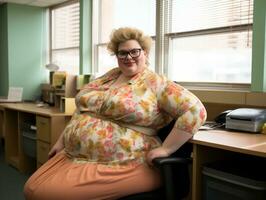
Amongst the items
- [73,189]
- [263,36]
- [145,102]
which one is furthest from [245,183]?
[263,36]

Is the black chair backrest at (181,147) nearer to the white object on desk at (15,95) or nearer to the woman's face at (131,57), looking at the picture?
the woman's face at (131,57)

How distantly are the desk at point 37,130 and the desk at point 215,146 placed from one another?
66.6 inches

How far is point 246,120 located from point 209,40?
1163 mm

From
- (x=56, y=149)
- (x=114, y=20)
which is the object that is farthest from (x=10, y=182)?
(x=114, y=20)

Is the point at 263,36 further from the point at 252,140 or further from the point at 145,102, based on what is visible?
the point at 145,102

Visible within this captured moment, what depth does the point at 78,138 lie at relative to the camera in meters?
1.91

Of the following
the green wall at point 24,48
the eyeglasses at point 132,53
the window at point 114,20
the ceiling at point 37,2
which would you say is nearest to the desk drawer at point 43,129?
the window at point 114,20

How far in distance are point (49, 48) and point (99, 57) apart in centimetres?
147

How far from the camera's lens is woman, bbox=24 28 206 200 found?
5.66 feet

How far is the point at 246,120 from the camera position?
2.15 meters

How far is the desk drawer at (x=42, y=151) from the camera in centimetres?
343

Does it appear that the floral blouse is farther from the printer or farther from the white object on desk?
the white object on desk

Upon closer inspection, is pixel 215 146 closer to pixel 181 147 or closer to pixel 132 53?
pixel 181 147

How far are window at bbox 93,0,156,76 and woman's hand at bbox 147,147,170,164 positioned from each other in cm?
186
